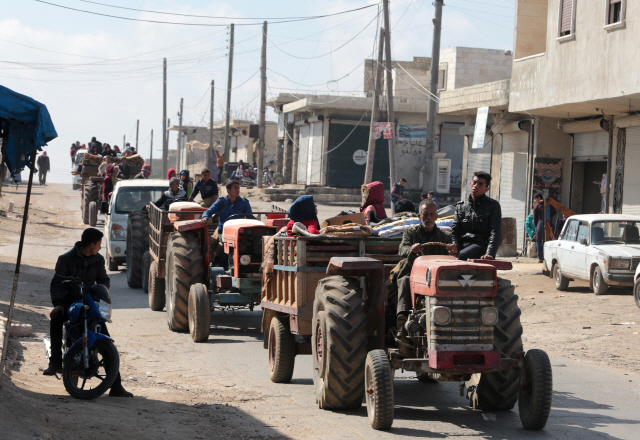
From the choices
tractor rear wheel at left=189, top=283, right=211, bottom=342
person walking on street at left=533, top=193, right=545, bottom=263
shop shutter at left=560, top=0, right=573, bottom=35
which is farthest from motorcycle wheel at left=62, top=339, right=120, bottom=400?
person walking on street at left=533, top=193, right=545, bottom=263

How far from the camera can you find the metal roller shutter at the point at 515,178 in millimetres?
25297

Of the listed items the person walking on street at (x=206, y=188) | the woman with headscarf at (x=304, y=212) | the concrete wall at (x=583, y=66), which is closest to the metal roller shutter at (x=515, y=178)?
the concrete wall at (x=583, y=66)

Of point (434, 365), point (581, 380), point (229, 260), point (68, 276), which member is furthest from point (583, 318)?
point (68, 276)

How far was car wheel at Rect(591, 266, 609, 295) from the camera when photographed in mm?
16219

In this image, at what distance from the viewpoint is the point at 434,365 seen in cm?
629

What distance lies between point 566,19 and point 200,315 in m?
13.7

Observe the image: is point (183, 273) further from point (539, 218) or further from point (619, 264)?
point (539, 218)

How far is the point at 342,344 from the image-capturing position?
6.93 metres

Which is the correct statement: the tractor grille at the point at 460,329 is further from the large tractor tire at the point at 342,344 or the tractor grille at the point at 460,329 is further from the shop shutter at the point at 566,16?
the shop shutter at the point at 566,16

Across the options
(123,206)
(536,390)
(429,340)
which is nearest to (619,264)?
(536,390)

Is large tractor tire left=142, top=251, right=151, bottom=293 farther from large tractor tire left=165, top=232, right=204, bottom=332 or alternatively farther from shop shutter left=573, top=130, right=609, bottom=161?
shop shutter left=573, top=130, right=609, bottom=161

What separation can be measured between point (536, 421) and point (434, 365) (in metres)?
1.04

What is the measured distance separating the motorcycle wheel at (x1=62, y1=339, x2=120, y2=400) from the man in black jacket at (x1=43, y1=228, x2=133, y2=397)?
0.69 ft

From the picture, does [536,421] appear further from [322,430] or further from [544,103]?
[544,103]
